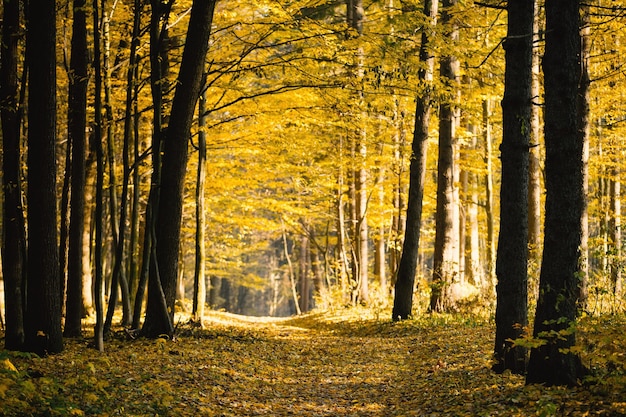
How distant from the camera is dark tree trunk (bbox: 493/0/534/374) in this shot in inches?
275

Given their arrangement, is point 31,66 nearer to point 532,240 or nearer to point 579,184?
point 579,184

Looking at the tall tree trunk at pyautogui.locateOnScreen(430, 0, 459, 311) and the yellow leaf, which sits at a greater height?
the tall tree trunk at pyautogui.locateOnScreen(430, 0, 459, 311)

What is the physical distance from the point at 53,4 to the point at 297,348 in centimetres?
789

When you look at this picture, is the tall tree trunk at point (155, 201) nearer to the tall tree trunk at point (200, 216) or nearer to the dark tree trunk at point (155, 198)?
the dark tree trunk at point (155, 198)

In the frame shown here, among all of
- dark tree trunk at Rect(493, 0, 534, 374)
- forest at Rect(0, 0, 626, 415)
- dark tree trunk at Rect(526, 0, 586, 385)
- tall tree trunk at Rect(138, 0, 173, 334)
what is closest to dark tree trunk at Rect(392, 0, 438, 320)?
forest at Rect(0, 0, 626, 415)

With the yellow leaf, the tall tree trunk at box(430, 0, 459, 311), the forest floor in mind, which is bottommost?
the forest floor

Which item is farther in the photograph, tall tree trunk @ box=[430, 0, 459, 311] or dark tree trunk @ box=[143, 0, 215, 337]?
tall tree trunk @ box=[430, 0, 459, 311]

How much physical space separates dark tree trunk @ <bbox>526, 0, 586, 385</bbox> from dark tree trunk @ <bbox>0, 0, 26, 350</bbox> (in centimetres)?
696

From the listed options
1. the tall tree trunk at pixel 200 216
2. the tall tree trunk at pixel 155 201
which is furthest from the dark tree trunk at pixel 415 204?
the tall tree trunk at pixel 155 201

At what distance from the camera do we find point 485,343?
991cm

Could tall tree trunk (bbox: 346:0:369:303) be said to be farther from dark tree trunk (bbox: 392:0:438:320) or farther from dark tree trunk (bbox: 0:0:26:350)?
dark tree trunk (bbox: 0:0:26:350)

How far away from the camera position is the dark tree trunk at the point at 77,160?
32.4 ft

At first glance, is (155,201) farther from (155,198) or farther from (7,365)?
(7,365)

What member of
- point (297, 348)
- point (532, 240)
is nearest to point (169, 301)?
point (297, 348)
